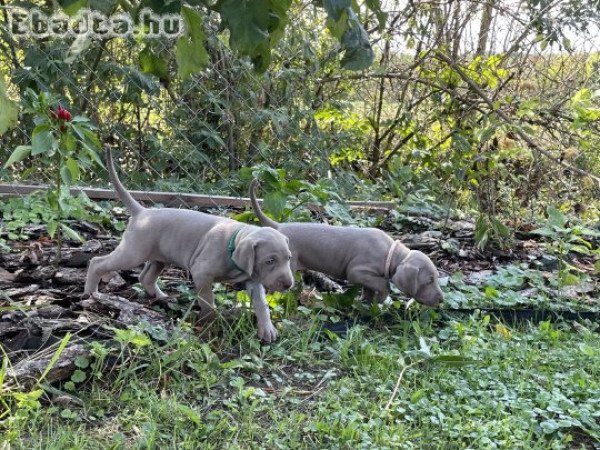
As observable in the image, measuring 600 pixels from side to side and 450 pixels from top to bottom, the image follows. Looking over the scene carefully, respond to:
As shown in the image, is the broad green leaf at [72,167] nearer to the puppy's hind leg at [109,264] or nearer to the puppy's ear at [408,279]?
the puppy's hind leg at [109,264]

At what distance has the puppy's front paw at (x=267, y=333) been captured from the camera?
387 cm

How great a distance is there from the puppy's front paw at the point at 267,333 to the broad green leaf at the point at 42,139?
55.9 inches

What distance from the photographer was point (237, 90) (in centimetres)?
707

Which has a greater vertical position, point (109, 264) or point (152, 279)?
point (109, 264)

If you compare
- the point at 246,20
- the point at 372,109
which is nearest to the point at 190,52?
the point at 246,20

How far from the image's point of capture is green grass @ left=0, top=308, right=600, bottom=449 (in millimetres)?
2977

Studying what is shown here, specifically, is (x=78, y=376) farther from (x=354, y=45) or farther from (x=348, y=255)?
(x=348, y=255)

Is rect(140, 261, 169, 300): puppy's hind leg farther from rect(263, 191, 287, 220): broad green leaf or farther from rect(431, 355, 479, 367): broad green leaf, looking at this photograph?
rect(431, 355, 479, 367): broad green leaf

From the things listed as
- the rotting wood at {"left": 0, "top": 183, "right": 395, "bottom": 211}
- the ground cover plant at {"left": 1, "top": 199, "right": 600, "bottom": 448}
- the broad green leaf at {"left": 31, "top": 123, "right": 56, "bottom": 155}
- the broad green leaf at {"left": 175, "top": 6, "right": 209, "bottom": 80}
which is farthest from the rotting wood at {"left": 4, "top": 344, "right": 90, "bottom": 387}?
the rotting wood at {"left": 0, "top": 183, "right": 395, "bottom": 211}

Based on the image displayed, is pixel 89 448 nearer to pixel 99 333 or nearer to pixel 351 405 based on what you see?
pixel 99 333

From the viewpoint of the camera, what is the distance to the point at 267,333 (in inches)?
152

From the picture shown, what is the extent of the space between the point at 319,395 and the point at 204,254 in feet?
3.35

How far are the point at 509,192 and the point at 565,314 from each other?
88.0 inches

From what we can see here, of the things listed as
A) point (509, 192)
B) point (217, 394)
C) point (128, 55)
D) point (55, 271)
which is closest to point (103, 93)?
point (128, 55)
